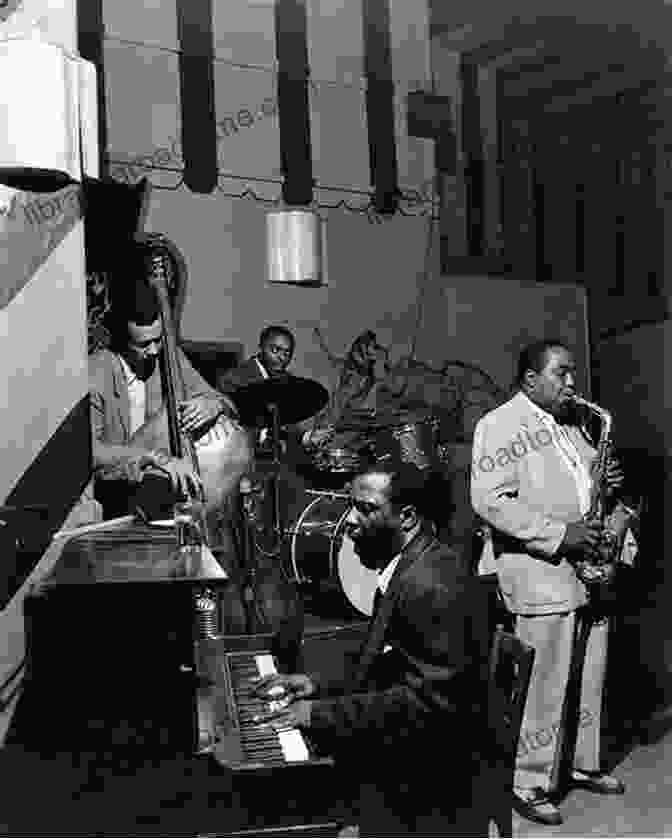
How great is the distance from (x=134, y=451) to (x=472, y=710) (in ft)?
5.89

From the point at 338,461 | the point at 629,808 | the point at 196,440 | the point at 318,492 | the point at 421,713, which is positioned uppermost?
the point at 196,440

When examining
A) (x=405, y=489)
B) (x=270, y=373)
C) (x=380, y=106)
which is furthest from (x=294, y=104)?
(x=405, y=489)

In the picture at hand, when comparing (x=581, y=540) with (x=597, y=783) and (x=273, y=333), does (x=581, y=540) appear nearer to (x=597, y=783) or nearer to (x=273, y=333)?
(x=597, y=783)

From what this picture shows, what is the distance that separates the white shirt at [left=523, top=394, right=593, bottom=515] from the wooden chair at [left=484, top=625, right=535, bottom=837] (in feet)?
4.31

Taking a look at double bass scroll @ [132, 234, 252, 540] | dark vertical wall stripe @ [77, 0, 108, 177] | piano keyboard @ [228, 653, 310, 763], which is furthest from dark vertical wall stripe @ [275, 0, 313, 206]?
piano keyboard @ [228, 653, 310, 763]

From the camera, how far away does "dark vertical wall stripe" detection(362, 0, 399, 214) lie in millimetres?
4961

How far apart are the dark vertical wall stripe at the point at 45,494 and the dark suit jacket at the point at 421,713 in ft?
3.94

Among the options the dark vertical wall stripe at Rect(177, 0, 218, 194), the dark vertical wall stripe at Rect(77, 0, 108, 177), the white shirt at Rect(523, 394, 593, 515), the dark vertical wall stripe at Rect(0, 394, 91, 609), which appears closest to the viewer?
the dark vertical wall stripe at Rect(0, 394, 91, 609)

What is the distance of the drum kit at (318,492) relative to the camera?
13.4 ft

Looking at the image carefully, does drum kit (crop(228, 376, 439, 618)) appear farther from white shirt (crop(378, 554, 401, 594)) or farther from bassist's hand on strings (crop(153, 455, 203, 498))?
white shirt (crop(378, 554, 401, 594))

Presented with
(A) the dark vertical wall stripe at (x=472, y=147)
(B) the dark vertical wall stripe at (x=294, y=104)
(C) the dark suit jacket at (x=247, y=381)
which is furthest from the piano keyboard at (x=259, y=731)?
(A) the dark vertical wall stripe at (x=472, y=147)

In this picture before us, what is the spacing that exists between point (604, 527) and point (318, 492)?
1.16 metres

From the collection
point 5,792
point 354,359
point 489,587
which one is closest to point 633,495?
point 489,587

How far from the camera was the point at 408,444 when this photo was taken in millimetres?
4457
